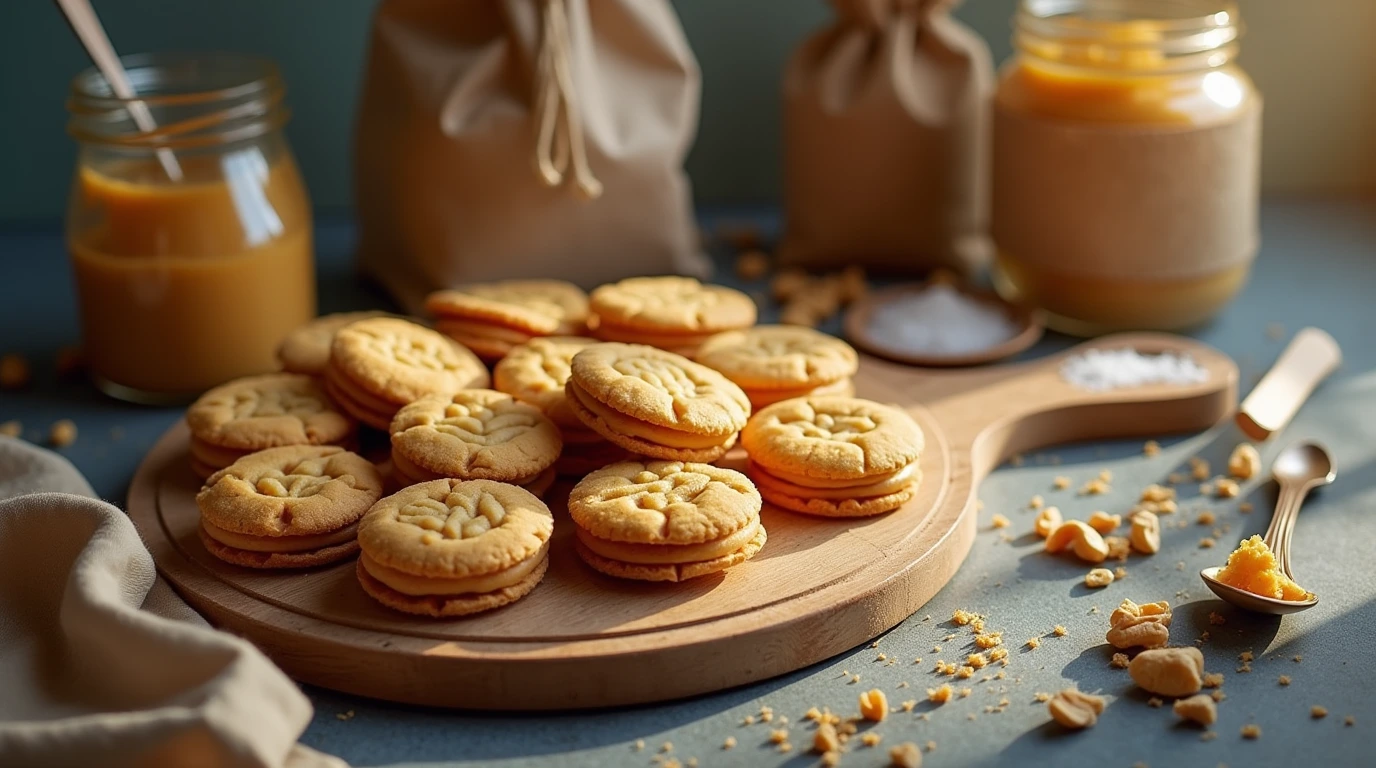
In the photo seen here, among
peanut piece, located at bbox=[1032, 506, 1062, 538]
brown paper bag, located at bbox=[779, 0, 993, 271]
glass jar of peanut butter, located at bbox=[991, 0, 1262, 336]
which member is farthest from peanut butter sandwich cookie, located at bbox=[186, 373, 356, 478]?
glass jar of peanut butter, located at bbox=[991, 0, 1262, 336]

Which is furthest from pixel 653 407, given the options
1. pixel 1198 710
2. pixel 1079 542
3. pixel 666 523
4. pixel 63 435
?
pixel 63 435

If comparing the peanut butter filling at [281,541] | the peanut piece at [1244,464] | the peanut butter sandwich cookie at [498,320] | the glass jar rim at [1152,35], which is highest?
the glass jar rim at [1152,35]

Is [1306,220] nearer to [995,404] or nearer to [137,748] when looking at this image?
[995,404]

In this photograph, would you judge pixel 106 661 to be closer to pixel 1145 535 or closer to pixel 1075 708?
pixel 1075 708

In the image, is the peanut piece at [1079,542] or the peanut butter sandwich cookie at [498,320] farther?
the peanut butter sandwich cookie at [498,320]

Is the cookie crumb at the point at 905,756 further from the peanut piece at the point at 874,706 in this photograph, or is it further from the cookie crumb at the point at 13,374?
the cookie crumb at the point at 13,374

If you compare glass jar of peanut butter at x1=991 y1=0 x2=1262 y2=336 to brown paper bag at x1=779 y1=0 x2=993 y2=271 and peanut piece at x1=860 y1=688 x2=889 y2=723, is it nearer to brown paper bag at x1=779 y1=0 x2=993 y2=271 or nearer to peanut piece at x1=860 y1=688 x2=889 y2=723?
brown paper bag at x1=779 y1=0 x2=993 y2=271

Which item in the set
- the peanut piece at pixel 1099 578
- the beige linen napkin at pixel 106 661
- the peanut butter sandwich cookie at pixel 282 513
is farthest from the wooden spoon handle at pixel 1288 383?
the beige linen napkin at pixel 106 661
